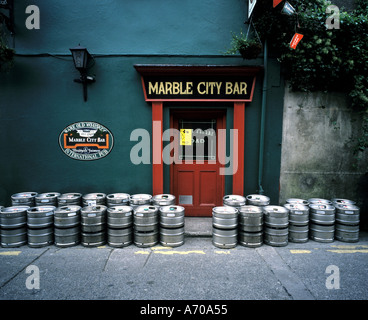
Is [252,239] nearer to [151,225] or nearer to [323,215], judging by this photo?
[323,215]

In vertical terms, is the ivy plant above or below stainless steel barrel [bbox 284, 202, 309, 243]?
above

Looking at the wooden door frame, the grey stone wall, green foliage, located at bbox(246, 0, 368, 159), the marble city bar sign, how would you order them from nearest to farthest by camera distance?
green foliage, located at bbox(246, 0, 368, 159)
the marble city bar sign
the grey stone wall
the wooden door frame

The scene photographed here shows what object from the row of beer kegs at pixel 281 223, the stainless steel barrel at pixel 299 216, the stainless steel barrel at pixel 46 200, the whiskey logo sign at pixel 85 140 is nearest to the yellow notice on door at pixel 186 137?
the whiskey logo sign at pixel 85 140

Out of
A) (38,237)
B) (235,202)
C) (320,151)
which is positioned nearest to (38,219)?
(38,237)

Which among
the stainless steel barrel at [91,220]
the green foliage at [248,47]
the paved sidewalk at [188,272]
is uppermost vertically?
the green foliage at [248,47]

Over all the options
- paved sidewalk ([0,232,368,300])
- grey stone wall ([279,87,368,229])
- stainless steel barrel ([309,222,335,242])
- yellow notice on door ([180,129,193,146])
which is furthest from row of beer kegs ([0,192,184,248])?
grey stone wall ([279,87,368,229])

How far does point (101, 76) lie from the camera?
18.7 feet

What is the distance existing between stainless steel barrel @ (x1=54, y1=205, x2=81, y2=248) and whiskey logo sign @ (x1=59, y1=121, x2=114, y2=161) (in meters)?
1.83

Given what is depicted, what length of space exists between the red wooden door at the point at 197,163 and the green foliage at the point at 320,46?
2.34 m

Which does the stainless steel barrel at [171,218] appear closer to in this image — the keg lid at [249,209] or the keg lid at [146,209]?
the keg lid at [146,209]

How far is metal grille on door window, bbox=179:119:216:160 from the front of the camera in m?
6.20

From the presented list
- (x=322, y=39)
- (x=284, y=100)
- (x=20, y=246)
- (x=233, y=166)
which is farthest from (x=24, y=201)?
(x=322, y=39)

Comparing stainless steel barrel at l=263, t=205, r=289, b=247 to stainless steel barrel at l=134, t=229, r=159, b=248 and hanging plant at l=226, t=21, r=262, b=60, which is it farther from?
hanging plant at l=226, t=21, r=262, b=60

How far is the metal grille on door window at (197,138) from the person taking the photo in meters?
6.20
